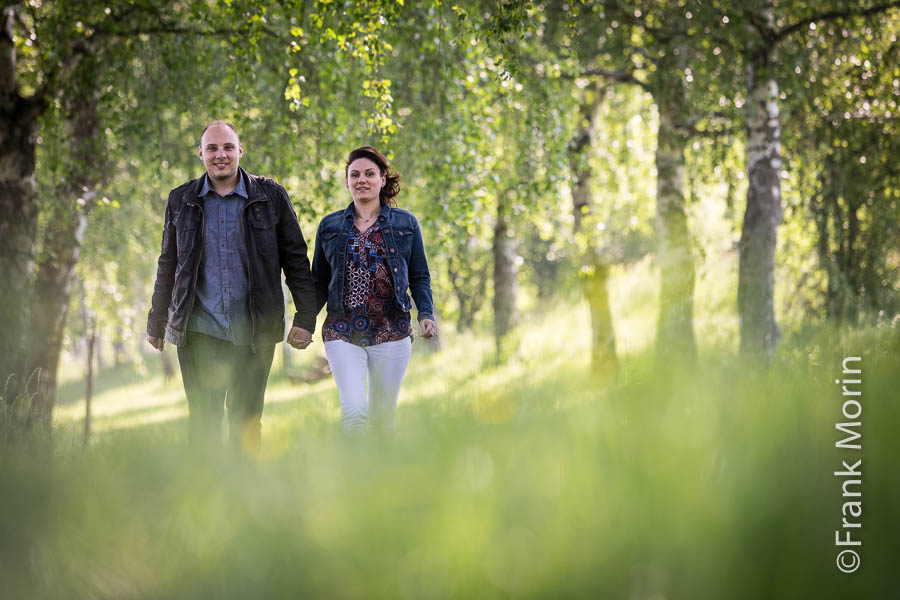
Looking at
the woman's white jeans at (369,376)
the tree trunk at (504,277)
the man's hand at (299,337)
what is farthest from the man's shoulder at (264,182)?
the tree trunk at (504,277)

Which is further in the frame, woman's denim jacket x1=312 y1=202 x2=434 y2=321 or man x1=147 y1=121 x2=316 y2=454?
woman's denim jacket x1=312 y1=202 x2=434 y2=321

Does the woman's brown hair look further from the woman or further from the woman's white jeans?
the woman's white jeans


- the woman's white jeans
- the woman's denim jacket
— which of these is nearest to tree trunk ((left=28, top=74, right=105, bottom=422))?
the woman's denim jacket

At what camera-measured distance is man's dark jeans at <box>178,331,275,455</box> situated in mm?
3678

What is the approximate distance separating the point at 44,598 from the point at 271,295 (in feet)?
6.43

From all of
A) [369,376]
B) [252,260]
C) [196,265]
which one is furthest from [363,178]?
[369,376]

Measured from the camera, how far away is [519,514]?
6.55 feet

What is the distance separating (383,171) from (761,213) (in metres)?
4.26

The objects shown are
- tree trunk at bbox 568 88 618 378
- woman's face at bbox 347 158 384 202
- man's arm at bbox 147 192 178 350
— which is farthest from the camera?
tree trunk at bbox 568 88 618 378

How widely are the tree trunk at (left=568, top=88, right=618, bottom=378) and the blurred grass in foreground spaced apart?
369cm

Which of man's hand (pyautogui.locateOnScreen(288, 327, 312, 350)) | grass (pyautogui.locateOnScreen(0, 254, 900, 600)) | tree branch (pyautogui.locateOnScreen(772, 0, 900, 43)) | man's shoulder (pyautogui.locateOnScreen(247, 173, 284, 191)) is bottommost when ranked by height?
grass (pyautogui.locateOnScreen(0, 254, 900, 600))

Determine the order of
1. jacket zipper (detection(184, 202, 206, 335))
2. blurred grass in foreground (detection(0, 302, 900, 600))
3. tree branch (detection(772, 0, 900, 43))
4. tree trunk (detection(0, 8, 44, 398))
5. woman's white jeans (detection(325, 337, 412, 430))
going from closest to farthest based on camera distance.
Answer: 1. blurred grass in foreground (detection(0, 302, 900, 600))
2. jacket zipper (detection(184, 202, 206, 335))
3. woman's white jeans (detection(325, 337, 412, 430))
4. tree trunk (detection(0, 8, 44, 398))
5. tree branch (detection(772, 0, 900, 43))

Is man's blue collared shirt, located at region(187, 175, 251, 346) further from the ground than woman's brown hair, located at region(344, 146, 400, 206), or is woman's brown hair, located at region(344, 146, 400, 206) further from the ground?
woman's brown hair, located at region(344, 146, 400, 206)

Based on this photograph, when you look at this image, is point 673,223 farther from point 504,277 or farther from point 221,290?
point 504,277
